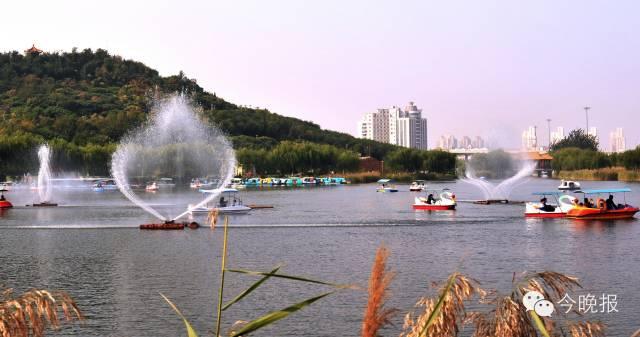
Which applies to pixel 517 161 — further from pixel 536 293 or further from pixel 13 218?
pixel 536 293

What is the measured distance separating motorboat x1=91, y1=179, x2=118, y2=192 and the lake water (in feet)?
251

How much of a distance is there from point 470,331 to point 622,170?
15617 cm

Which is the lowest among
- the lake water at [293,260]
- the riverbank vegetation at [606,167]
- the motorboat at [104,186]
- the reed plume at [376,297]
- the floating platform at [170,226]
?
the lake water at [293,260]

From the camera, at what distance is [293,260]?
4650 centimetres

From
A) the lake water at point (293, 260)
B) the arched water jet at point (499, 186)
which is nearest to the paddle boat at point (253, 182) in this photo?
the arched water jet at point (499, 186)

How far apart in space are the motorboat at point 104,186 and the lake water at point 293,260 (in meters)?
76.6

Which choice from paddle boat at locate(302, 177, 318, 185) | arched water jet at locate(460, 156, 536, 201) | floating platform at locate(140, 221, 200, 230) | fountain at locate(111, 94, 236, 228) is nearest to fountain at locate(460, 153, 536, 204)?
arched water jet at locate(460, 156, 536, 201)

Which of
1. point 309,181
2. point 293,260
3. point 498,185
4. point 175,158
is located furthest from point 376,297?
point 309,181

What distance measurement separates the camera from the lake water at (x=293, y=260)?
99.1ft

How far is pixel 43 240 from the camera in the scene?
59.6 metres

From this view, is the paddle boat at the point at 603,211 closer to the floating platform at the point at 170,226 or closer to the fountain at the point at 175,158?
the floating platform at the point at 170,226

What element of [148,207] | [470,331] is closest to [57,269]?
[470,331]

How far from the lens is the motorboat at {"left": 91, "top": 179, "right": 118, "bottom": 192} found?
15988 cm

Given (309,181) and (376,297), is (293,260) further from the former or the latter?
(309,181)
